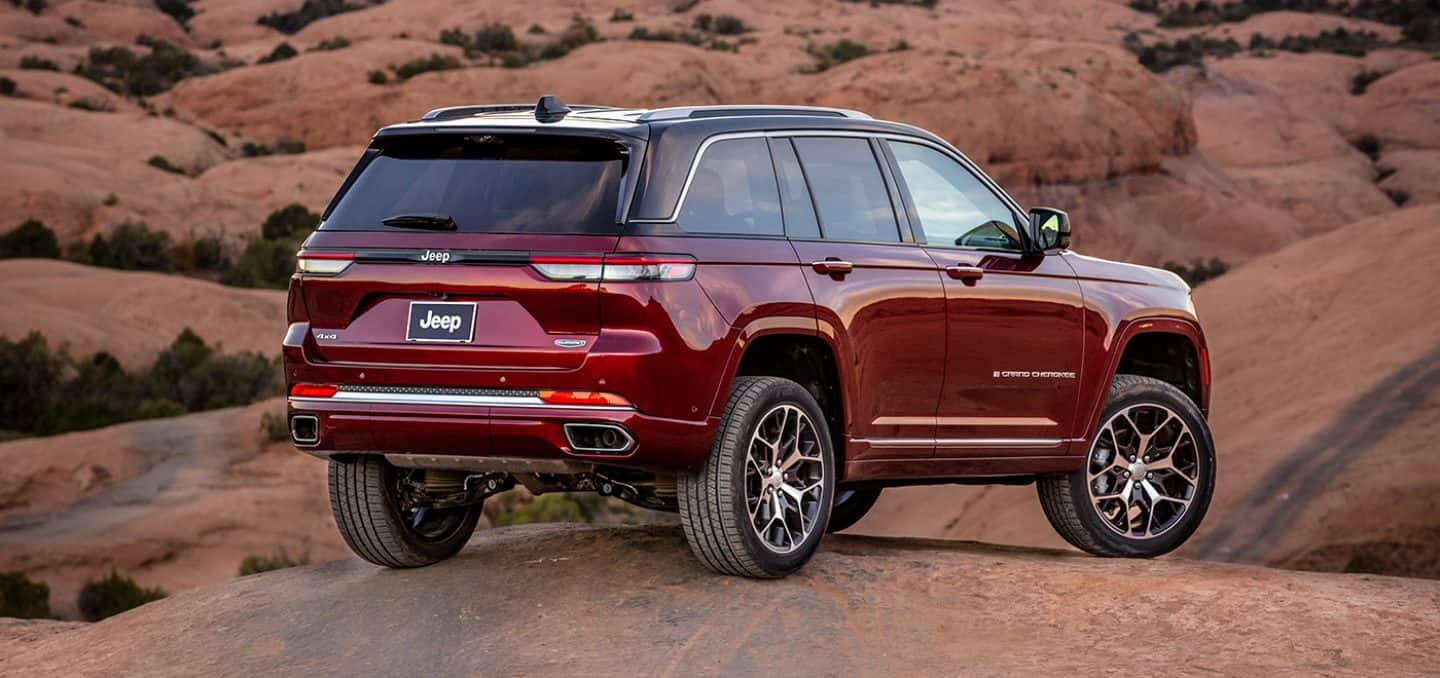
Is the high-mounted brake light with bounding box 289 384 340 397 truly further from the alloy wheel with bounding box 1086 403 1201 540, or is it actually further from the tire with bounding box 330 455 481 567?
the alloy wheel with bounding box 1086 403 1201 540

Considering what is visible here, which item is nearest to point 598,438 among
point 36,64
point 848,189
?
point 848,189

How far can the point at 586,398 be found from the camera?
20.7 ft

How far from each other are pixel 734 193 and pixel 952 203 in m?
1.48

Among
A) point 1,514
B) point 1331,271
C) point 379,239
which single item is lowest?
point 1,514

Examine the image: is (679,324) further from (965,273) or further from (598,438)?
(965,273)

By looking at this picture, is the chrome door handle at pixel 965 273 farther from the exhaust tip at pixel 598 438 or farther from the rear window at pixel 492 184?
the exhaust tip at pixel 598 438

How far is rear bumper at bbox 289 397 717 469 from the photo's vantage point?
20.8 ft

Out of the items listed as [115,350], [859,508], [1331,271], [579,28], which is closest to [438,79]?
[579,28]

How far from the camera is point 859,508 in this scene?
9.46m

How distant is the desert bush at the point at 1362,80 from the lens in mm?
65250

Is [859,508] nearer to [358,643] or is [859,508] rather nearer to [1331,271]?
[358,643]

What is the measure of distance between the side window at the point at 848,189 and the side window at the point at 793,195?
0.04m

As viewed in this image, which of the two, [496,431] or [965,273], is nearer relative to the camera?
[496,431]

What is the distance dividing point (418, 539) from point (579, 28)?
5381 cm
